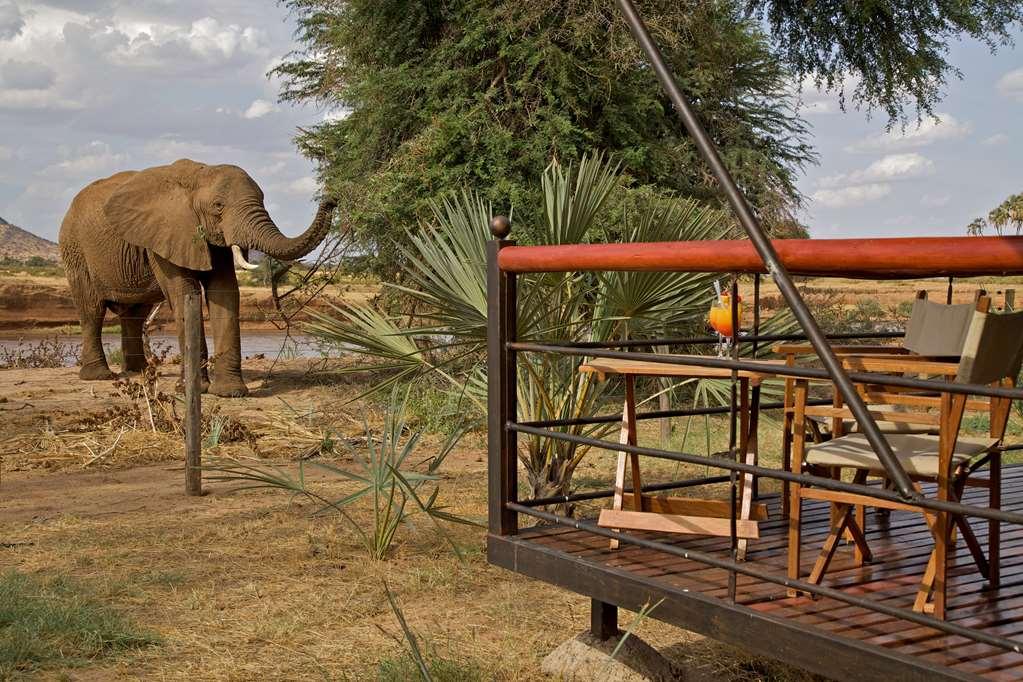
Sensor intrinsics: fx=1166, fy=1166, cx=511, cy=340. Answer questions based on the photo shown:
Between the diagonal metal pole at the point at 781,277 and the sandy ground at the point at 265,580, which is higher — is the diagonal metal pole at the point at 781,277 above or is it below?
above

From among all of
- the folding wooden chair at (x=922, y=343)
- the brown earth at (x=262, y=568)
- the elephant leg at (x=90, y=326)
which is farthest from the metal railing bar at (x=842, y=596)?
the elephant leg at (x=90, y=326)

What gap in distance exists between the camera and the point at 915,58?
45.8ft

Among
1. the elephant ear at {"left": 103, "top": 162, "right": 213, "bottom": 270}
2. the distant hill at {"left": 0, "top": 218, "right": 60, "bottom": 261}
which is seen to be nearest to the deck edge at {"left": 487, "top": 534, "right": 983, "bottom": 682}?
the elephant ear at {"left": 103, "top": 162, "right": 213, "bottom": 270}

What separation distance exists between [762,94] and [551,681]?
1384 cm

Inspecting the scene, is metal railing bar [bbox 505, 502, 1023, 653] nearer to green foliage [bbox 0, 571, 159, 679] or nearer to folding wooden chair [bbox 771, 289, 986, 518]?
folding wooden chair [bbox 771, 289, 986, 518]

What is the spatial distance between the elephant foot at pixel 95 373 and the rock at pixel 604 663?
12.6 m

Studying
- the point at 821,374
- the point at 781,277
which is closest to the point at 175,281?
the point at 821,374

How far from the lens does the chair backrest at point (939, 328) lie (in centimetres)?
521

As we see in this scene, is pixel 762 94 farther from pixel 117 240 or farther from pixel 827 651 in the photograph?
pixel 827 651

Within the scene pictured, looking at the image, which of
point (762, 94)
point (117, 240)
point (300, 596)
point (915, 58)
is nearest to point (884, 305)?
point (762, 94)

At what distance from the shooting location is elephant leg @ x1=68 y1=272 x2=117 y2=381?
53.3 ft

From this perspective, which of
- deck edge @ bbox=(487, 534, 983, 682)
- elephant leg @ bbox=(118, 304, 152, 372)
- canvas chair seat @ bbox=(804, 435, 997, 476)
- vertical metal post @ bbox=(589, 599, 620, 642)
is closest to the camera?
deck edge @ bbox=(487, 534, 983, 682)

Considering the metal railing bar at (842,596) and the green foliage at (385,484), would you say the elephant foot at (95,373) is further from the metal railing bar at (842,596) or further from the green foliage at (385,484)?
the metal railing bar at (842,596)

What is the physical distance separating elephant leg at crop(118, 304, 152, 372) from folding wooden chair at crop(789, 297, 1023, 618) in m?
14.5
